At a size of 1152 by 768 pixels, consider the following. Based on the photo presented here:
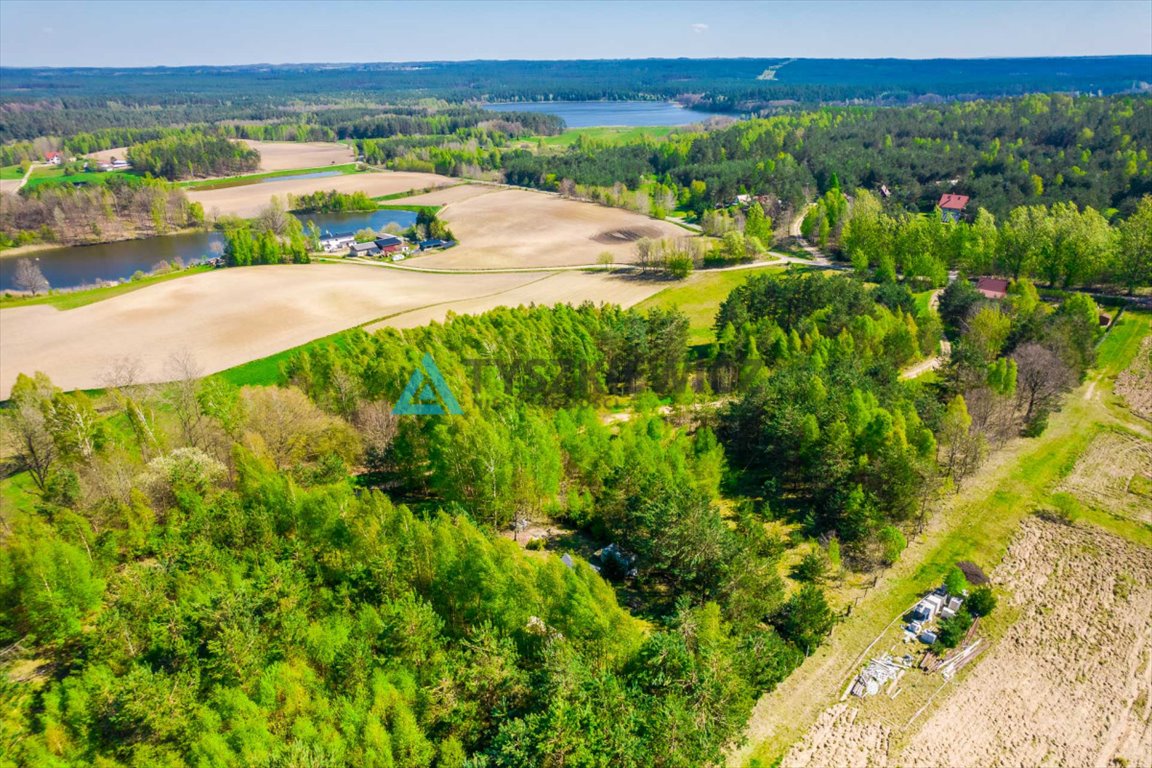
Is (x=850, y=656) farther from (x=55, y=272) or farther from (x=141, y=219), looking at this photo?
(x=141, y=219)

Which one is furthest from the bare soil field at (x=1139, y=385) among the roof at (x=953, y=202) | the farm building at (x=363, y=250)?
the farm building at (x=363, y=250)

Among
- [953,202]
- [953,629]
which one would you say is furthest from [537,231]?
[953,629]

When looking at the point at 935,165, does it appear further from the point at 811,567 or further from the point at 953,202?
the point at 811,567

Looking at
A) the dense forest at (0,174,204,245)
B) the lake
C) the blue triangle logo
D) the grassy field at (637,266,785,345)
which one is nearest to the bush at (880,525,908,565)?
the blue triangle logo

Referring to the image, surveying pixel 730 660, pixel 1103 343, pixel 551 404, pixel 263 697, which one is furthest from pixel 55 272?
pixel 1103 343

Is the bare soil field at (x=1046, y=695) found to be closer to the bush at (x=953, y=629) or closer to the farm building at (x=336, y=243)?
the bush at (x=953, y=629)
